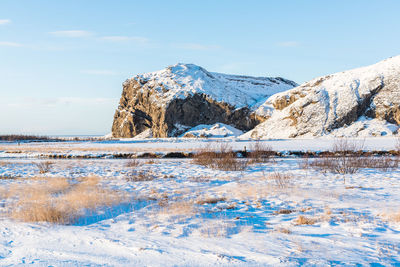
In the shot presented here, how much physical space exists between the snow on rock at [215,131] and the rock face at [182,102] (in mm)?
3091

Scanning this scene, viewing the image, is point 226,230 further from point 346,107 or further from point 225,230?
point 346,107

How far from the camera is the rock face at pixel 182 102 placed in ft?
260

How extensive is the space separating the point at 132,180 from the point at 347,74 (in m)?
Result: 64.2

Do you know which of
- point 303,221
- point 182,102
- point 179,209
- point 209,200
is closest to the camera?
point 303,221

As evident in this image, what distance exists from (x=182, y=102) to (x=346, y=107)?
1542 inches

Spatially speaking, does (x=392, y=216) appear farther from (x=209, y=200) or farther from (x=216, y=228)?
(x=209, y=200)

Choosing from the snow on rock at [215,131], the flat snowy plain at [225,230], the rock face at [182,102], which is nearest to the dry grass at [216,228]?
the flat snowy plain at [225,230]

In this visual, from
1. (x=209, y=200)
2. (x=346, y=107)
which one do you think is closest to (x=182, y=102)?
(x=346, y=107)

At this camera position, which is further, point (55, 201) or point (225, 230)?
point (55, 201)

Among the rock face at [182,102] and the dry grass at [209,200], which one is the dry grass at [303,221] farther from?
the rock face at [182,102]

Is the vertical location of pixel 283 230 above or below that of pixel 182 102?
below

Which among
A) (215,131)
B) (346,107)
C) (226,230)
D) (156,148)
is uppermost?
(346,107)

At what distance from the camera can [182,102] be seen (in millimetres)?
80062

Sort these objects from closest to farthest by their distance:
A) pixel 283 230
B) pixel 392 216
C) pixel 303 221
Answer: pixel 283 230 < pixel 303 221 < pixel 392 216
